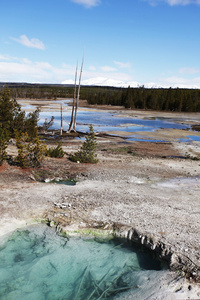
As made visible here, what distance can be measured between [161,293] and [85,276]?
6.61 ft

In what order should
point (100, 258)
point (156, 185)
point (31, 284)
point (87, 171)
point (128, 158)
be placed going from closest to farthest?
point (31, 284) → point (100, 258) → point (156, 185) → point (87, 171) → point (128, 158)

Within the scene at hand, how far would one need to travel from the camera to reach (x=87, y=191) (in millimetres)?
11969

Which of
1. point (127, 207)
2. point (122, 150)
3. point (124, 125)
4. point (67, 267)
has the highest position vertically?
point (124, 125)

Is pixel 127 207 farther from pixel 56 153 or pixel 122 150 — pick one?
pixel 122 150

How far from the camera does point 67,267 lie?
7.30 m

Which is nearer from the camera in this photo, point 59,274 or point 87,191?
point 59,274

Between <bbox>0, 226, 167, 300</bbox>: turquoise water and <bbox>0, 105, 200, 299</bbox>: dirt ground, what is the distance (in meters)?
0.55

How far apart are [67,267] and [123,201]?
4.33 meters

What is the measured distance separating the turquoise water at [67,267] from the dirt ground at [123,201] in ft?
1.80

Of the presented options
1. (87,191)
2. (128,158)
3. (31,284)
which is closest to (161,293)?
(31,284)

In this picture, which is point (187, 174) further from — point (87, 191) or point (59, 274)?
point (59, 274)

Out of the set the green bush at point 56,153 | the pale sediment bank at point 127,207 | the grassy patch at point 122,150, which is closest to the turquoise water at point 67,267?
the pale sediment bank at point 127,207

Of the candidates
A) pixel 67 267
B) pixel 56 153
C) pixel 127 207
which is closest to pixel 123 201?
pixel 127 207

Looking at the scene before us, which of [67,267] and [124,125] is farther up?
[124,125]
